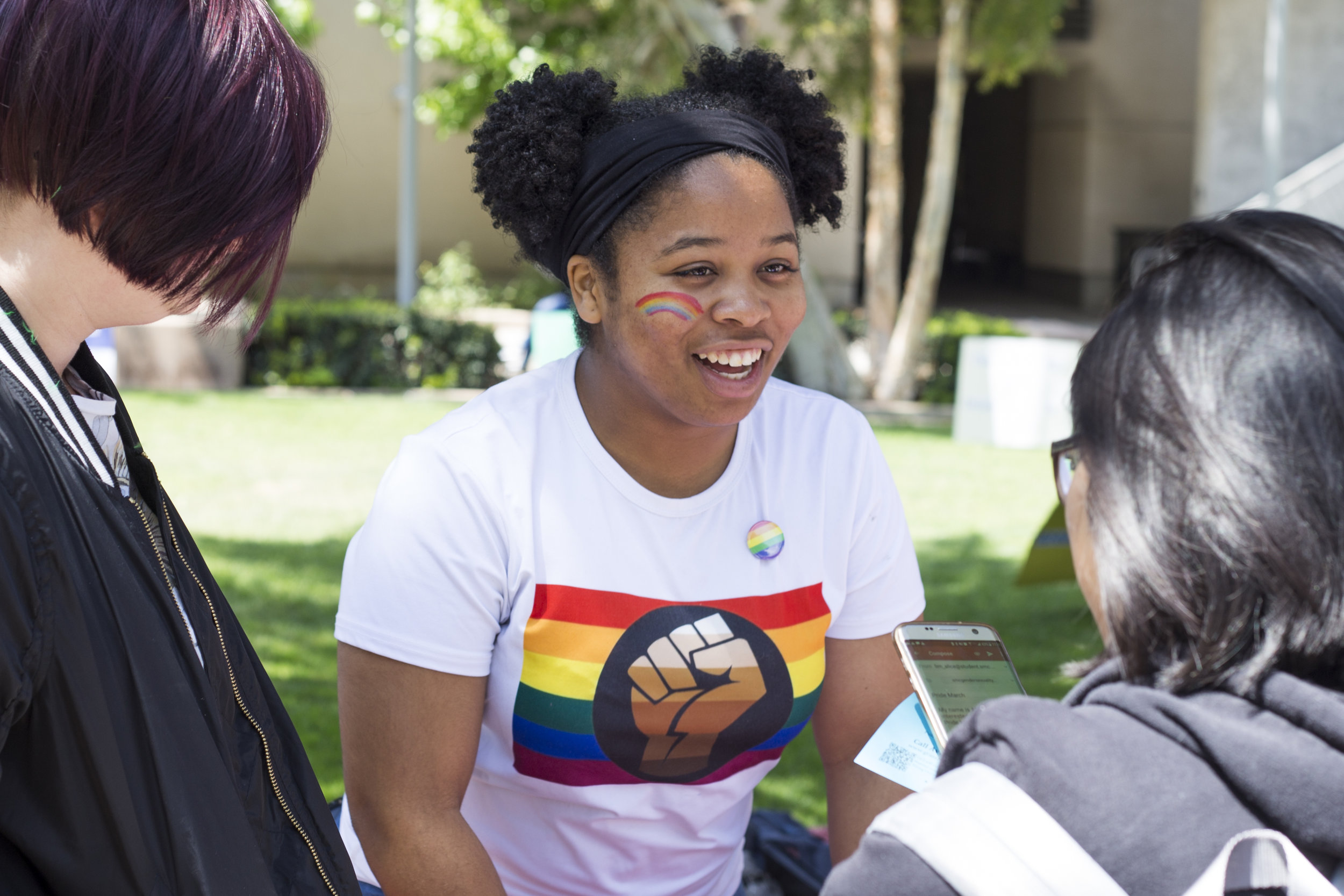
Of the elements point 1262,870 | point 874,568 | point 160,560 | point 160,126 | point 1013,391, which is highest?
point 160,126

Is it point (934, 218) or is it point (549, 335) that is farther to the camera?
point (934, 218)

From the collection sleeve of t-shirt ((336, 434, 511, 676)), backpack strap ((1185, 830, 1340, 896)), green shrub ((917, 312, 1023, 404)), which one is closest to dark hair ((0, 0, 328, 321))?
sleeve of t-shirt ((336, 434, 511, 676))

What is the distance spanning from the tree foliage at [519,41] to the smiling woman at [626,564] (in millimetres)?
10416

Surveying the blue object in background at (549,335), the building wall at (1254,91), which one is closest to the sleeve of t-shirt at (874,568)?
the blue object in background at (549,335)

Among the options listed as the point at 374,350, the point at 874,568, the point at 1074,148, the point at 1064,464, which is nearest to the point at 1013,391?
the point at 874,568

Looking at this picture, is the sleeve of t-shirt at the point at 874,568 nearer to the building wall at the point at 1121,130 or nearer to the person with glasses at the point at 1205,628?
the person with glasses at the point at 1205,628

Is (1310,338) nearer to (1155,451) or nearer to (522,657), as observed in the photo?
(1155,451)

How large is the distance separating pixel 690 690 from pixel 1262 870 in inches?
46.1

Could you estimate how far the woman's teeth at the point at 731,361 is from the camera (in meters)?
2.25

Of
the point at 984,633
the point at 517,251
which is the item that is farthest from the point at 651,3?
the point at 984,633

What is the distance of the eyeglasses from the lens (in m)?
1.39

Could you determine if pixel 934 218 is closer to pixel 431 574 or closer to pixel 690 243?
pixel 690 243

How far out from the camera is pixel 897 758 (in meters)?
1.73

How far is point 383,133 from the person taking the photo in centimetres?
1945
